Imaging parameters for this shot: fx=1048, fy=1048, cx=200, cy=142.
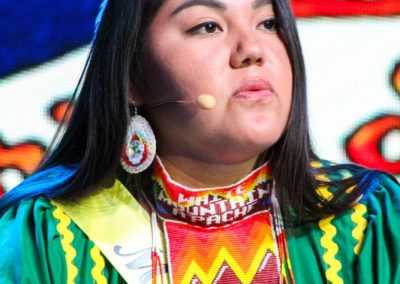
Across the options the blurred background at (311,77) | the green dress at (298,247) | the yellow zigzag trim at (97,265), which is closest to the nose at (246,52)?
the green dress at (298,247)

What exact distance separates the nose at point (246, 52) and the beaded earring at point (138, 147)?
23 centimetres

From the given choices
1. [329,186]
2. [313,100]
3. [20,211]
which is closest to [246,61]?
[329,186]

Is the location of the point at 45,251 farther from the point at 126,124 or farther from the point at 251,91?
the point at 251,91

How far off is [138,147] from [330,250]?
16.9 inches

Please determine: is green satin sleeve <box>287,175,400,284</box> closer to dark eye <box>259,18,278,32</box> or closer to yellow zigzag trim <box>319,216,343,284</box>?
yellow zigzag trim <box>319,216,343,284</box>

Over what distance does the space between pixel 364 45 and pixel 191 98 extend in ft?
3.13

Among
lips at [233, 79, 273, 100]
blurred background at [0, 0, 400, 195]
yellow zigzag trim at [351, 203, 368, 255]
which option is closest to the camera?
lips at [233, 79, 273, 100]

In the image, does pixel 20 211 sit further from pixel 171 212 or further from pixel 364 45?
pixel 364 45

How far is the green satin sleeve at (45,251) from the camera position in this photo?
198 cm

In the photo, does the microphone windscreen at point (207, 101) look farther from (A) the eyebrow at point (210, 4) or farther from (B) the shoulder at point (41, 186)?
(B) the shoulder at point (41, 186)

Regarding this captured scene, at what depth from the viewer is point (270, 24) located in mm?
2084

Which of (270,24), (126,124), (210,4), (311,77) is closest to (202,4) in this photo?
(210,4)

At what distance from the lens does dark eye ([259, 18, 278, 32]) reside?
6.77 ft

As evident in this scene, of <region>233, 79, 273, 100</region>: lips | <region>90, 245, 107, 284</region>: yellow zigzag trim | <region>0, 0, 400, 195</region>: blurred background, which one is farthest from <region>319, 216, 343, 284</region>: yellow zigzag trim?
<region>0, 0, 400, 195</region>: blurred background
